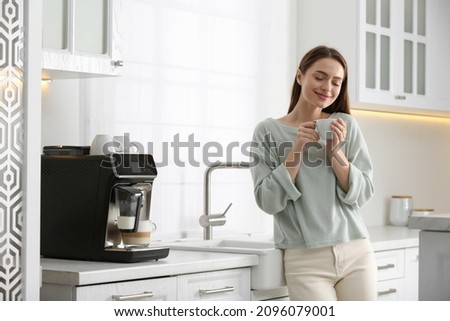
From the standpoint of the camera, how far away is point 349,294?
2.62 meters

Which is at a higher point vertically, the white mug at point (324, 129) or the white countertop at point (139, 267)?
the white mug at point (324, 129)

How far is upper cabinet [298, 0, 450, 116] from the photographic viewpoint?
13.2ft

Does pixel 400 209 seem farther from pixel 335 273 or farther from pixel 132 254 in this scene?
pixel 132 254

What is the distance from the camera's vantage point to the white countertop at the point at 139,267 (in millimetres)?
2305

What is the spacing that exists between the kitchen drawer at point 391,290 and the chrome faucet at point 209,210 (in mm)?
710

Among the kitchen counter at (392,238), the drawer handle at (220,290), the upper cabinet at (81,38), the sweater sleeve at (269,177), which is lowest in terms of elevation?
the drawer handle at (220,290)

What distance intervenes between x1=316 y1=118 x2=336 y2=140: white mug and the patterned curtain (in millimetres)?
915

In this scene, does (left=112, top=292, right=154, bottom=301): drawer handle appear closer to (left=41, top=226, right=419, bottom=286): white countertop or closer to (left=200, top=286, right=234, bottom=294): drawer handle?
(left=41, top=226, right=419, bottom=286): white countertop

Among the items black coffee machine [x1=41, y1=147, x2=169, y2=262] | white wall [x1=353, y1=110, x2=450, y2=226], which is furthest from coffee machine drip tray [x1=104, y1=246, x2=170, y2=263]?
white wall [x1=353, y1=110, x2=450, y2=226]

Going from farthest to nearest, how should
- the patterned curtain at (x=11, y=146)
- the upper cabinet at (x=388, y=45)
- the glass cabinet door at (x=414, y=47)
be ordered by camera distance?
the glass cabinet door at (x=414, y=47) < the upper cabinet at (x=388, y=45) < the patterned curtain at (x=11, y=146)

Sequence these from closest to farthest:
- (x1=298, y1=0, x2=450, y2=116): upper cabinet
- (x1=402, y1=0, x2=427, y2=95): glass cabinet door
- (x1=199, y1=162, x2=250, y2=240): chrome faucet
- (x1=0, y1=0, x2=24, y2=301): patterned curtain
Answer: (x1=0, y1=0, x2=24, y2=301): patterned curtain → (x1=199, y1=162, x2=250, y2=240): chrome faucet → (x1=298, y1=0, x2=450, y2=116): upper cabinet → (x1=402, y1=0, x2=427, y2=95): glass cabinet door

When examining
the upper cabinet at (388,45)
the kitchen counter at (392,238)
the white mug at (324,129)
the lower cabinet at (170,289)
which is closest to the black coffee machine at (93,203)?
the lower cabinet at (170,289)

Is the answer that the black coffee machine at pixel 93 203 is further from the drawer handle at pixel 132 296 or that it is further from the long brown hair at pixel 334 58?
the long brown hair at pixel 334 58

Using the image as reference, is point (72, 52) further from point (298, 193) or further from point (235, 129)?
point (235, 129)
